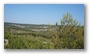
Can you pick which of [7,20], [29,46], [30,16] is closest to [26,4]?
[30,16]

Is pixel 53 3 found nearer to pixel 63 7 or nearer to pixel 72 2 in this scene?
pixel 63 7

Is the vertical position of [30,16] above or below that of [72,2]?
below

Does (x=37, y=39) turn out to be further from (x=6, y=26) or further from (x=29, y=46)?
(x=6, y=26)

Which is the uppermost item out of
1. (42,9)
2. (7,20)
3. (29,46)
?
(42,9)

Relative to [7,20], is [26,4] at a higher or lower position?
higher

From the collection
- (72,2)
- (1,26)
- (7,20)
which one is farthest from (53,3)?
(1,26)

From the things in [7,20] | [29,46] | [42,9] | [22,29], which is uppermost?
[42,9]
